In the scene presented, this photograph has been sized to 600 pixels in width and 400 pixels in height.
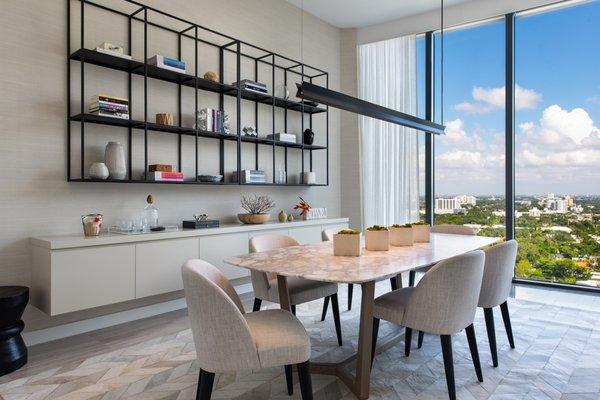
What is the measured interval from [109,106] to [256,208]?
1813 mm

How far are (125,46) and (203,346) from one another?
2948 mm

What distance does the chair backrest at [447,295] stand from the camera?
217 centimetres

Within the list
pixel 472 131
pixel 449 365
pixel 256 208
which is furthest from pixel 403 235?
pixel 472 131

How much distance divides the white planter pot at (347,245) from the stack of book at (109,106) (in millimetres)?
2047

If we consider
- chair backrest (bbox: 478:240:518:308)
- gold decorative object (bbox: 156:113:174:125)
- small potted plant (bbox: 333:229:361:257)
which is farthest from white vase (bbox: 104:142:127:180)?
chair backrest (bbox: 478:240:518:308)

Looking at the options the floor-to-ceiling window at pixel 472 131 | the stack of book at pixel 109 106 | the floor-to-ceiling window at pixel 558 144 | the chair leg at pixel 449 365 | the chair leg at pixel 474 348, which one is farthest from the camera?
the floor-to-ceiling window at pixel 472 131

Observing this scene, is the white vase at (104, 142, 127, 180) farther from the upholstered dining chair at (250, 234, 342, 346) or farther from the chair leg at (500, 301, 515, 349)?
the chair leg at (500, 301, 515, 349)

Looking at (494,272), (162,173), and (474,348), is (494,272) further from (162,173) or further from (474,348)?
(162,173)

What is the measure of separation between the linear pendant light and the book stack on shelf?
1594mm

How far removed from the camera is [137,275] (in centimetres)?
336

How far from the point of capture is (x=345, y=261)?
2.47 m

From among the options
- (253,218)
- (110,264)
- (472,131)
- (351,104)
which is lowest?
(110,264)

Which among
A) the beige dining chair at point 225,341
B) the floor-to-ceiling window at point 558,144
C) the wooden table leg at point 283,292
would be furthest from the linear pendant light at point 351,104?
the floor-to-ceiling window at point 558,144

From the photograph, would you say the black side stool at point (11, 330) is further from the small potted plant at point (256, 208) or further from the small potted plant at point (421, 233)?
the small potted plant at point (421, 233)
